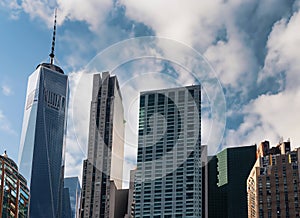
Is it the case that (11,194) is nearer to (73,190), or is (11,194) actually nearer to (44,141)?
(44,141)

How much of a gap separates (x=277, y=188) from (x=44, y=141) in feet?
201

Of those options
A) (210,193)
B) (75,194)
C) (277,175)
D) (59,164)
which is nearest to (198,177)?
(210,193)

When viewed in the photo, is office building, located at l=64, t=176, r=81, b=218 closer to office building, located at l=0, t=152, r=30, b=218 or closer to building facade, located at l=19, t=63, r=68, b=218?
building facade, located at l=19, t=63, r=68, b=218

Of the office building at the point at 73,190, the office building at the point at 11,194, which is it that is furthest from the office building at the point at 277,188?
the office building at the point at 73,190

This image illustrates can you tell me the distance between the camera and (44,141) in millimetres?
121938

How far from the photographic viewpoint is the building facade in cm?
12044

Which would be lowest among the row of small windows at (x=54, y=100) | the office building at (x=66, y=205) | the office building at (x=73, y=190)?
the office building at (x=66, y=205)

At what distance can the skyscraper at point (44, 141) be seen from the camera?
120438 mm

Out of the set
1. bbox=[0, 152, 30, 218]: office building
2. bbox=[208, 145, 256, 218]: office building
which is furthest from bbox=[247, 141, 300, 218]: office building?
bbox=[208, 145, 256, 218]: office building

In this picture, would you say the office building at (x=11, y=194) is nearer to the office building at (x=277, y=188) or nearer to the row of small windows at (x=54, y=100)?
the office building at (x=277, y=188)

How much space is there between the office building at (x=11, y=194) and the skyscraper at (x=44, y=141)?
64.9 meters

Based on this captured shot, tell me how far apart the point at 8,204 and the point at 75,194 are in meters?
95.1

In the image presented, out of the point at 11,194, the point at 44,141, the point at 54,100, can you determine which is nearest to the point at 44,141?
the point at 44,141

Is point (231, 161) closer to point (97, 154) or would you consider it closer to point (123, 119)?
point (97, 154)
